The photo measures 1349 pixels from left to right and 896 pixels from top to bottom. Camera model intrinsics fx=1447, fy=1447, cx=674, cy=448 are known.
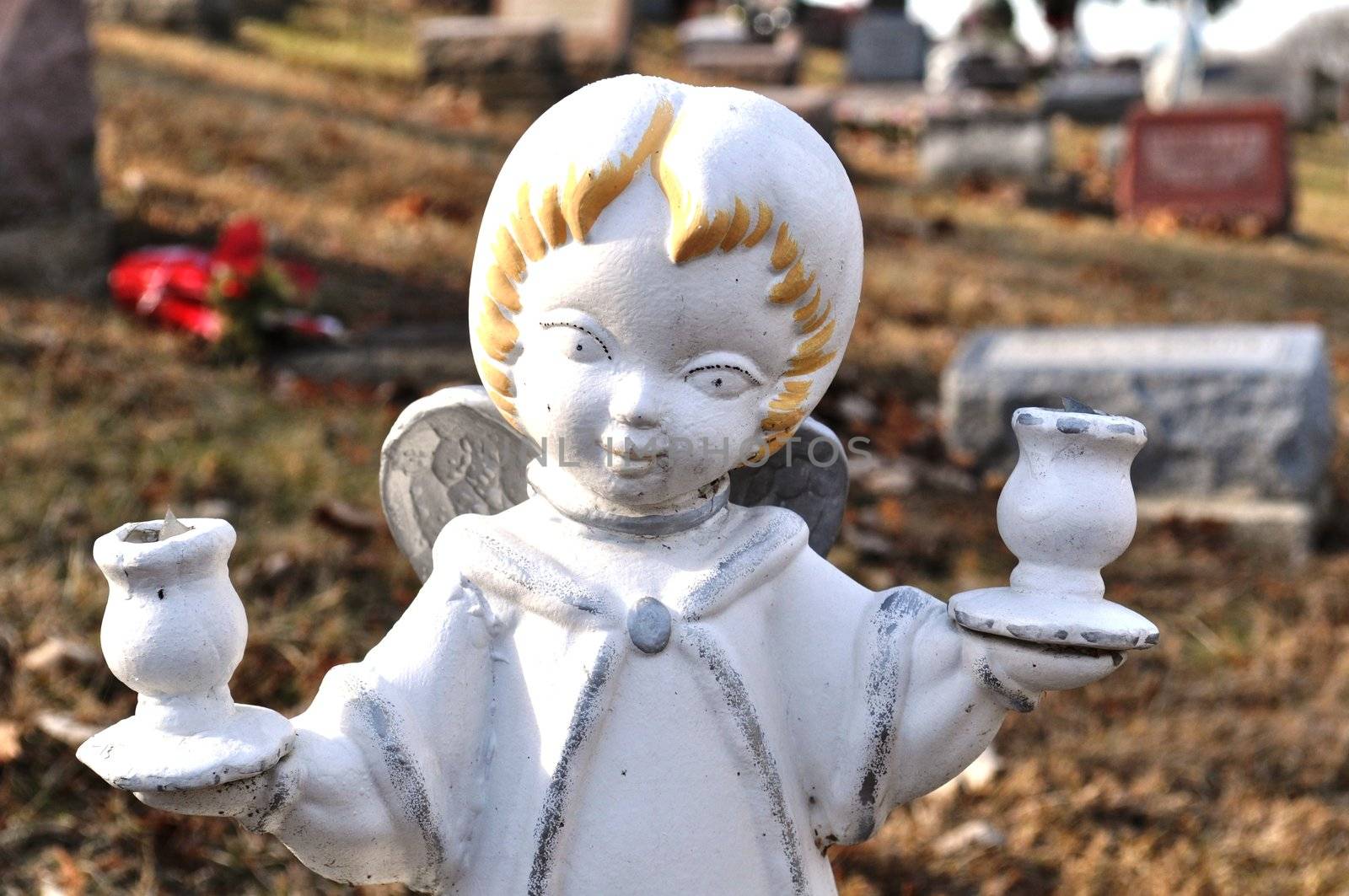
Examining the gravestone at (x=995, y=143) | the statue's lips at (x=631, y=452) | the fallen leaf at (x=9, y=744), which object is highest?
the statue's lips at (x=631, y=452)

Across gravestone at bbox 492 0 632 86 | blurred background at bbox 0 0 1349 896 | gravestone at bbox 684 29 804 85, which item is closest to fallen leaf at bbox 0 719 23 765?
blurred background at bbox 0 0 1349 896

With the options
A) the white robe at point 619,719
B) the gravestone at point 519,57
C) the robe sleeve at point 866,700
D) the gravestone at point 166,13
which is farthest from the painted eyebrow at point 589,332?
the gravestone at point 166,13

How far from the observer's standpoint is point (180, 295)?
15.4 ft

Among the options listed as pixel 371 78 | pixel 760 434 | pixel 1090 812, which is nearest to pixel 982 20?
pixel 371 78

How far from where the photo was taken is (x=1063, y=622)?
1478mm

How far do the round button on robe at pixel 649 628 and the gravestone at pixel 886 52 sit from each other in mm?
14954

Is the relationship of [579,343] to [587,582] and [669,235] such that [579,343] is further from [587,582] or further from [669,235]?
[587,582]

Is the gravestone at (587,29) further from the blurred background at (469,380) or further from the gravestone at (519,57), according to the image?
the blurred background at (469,380)

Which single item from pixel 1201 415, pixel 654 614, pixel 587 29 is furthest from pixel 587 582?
pixel 587 29

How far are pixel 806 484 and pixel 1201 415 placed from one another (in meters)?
3.10

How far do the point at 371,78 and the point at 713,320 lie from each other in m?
8.95

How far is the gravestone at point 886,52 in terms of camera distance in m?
15.8

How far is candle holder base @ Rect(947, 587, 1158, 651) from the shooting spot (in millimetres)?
1466

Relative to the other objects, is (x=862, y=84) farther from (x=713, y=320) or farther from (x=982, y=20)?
(x=713, y=320)
